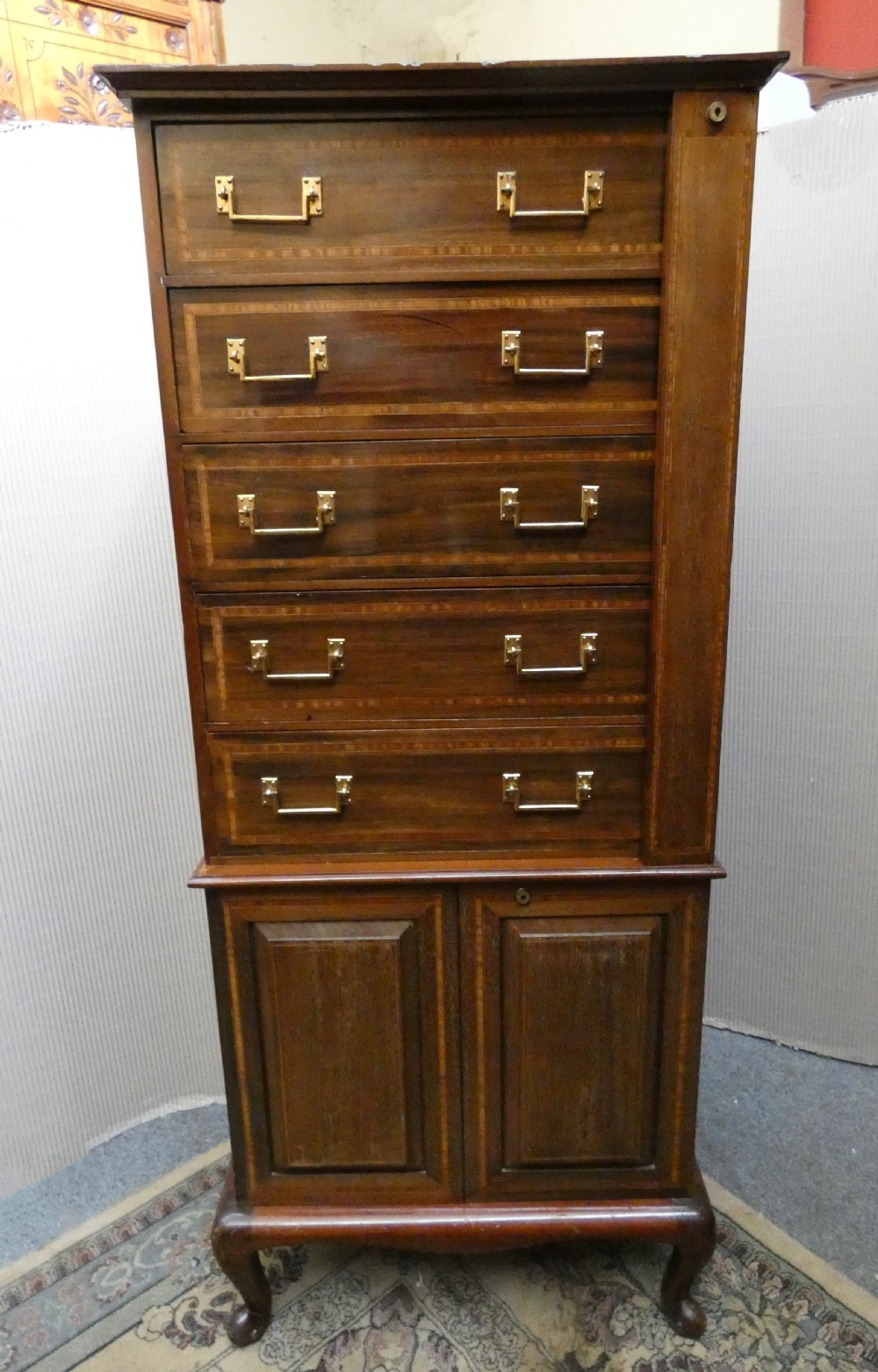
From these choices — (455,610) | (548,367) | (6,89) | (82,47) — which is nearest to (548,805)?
(455,610)

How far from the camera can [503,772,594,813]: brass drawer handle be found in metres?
1.08

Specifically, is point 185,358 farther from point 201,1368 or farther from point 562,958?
point 201,1368

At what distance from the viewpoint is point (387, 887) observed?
109cm

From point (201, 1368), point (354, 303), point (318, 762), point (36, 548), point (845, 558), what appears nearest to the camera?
point (354, 303)

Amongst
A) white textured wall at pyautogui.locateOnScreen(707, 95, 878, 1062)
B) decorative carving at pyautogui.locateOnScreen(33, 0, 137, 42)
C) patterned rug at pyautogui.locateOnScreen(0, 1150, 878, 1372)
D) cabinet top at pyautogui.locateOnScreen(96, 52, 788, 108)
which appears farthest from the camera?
decorative carving at pyautogui.locateOnScreen(33, 0, 137, 42)

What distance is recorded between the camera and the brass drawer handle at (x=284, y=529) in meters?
0.99

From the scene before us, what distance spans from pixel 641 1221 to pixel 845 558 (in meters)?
1.08

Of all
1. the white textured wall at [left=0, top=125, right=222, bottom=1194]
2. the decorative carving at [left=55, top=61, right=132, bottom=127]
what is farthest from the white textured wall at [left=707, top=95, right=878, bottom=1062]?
the decorative carving at [left=55, top=61, right=132, bottom=127]

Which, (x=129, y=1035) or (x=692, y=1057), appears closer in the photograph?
(x=692, y=1057)

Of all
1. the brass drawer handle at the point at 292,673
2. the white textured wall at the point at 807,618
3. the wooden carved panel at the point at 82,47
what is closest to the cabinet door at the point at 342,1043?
the brass drawer handle at the point at 292,673

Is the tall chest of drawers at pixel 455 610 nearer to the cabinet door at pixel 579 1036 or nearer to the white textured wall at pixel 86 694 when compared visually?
the cabinet door at pixel 579 1036

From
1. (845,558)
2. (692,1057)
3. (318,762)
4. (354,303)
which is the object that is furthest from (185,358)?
(845,558)

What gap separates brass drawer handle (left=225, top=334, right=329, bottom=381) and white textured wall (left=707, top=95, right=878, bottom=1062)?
2.96 ft

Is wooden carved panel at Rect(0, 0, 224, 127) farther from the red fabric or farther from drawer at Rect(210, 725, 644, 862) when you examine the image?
drawer at Rect(210, 725, 644, 862)
